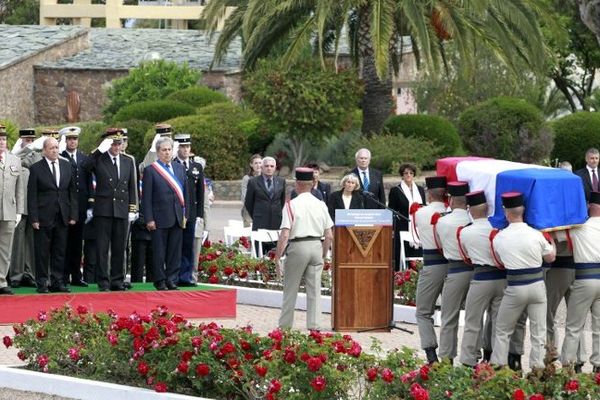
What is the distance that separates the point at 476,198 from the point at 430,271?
1.31 meters

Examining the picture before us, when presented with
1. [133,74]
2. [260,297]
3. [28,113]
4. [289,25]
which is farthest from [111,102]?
[260,297]

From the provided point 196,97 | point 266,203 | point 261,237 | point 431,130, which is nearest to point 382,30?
point 431,130

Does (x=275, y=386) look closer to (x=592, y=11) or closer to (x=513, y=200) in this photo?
(x=513, y=200)

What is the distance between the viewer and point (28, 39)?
179ft

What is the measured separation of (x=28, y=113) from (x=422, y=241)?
39297 millimetres

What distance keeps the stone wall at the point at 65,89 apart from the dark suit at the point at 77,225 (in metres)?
34.3

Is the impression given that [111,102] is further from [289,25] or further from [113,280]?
[113,280]

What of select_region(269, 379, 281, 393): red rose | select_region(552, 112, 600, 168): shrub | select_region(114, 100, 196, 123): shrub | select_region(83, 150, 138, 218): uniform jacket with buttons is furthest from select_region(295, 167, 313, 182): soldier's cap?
select_region(114, 100, 196, 123): shrub

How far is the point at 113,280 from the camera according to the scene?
17.6 metres

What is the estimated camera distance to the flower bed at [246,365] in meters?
11.0

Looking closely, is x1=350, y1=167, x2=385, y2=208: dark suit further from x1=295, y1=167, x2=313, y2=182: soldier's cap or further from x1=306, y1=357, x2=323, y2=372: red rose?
x1=306, y1=357, x2=323, y2=372: red rose

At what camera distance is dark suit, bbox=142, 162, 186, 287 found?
57.6 ft

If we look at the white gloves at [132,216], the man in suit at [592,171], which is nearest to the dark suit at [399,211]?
the man in suit at [592,171]

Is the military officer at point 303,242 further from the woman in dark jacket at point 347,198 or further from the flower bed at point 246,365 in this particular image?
the woman in dark jacket at point 347,198
